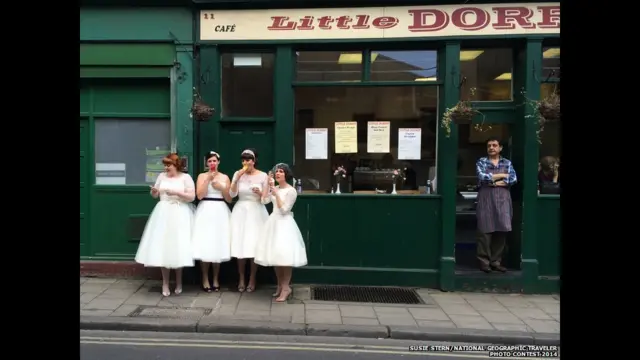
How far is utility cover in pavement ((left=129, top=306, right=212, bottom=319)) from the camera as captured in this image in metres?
5.45

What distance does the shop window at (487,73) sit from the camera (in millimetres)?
7082

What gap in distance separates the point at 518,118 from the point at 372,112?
2304mm

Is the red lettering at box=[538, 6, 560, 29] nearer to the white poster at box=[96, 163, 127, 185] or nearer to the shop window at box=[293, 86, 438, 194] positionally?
the shop window at box=[293, 86, 438, 194]

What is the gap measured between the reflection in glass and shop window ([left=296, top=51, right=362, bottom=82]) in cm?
287

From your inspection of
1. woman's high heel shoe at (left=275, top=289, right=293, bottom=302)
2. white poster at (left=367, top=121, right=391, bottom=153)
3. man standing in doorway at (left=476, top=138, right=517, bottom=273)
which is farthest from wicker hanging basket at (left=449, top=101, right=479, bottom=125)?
woman's high heel shoe at (left=275, top=289, right=293, bottom=302)

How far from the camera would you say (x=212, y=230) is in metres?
6.27

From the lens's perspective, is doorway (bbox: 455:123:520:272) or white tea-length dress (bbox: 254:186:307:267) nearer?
white tea-length dress (bbox: 254:186:307:267)

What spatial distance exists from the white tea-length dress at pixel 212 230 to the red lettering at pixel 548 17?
5.35 meters

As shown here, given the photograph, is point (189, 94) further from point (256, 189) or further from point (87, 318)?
point (87, 318)

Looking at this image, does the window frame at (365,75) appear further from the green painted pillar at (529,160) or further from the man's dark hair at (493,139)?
the green painted pillar at (529,160)

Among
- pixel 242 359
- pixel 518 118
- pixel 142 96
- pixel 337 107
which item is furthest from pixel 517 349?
pixel 142 96

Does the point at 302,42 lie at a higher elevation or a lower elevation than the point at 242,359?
higher

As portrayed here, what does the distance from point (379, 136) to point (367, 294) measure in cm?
249
